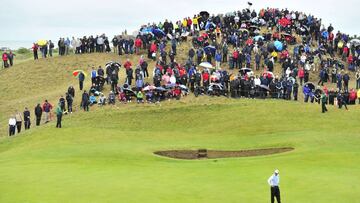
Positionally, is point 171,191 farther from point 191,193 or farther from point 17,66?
point 17,66

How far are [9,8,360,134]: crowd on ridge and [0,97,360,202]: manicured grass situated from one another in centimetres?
184

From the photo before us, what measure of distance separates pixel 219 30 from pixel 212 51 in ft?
21.3

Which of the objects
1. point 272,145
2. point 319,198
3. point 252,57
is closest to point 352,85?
point 252,57

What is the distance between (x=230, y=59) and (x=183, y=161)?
94.3 feet

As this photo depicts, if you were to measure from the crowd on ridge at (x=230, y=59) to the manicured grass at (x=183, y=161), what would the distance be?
1.84 meters

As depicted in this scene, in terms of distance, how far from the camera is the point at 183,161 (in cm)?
4469

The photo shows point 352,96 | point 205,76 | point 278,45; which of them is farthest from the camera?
point 278,45

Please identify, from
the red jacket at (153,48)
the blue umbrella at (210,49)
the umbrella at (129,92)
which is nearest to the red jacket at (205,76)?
the umbrella at (129,92)

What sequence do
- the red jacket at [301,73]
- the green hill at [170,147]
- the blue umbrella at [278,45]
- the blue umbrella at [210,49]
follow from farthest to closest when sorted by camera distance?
1. the blue umbrella at [278,45]
2. the blue umbrella at [210,49]
3. the red jacket at [301,73]
4. the green hill at [170,147]

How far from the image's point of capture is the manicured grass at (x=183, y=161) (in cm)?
3334

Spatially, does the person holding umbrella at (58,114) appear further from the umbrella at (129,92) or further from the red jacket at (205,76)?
the red jacket at (205,76)

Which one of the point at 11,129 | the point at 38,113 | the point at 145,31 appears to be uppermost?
the point at 145,31

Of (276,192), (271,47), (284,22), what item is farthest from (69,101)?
(276,192)

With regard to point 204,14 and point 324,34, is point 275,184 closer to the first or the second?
point 204,14
